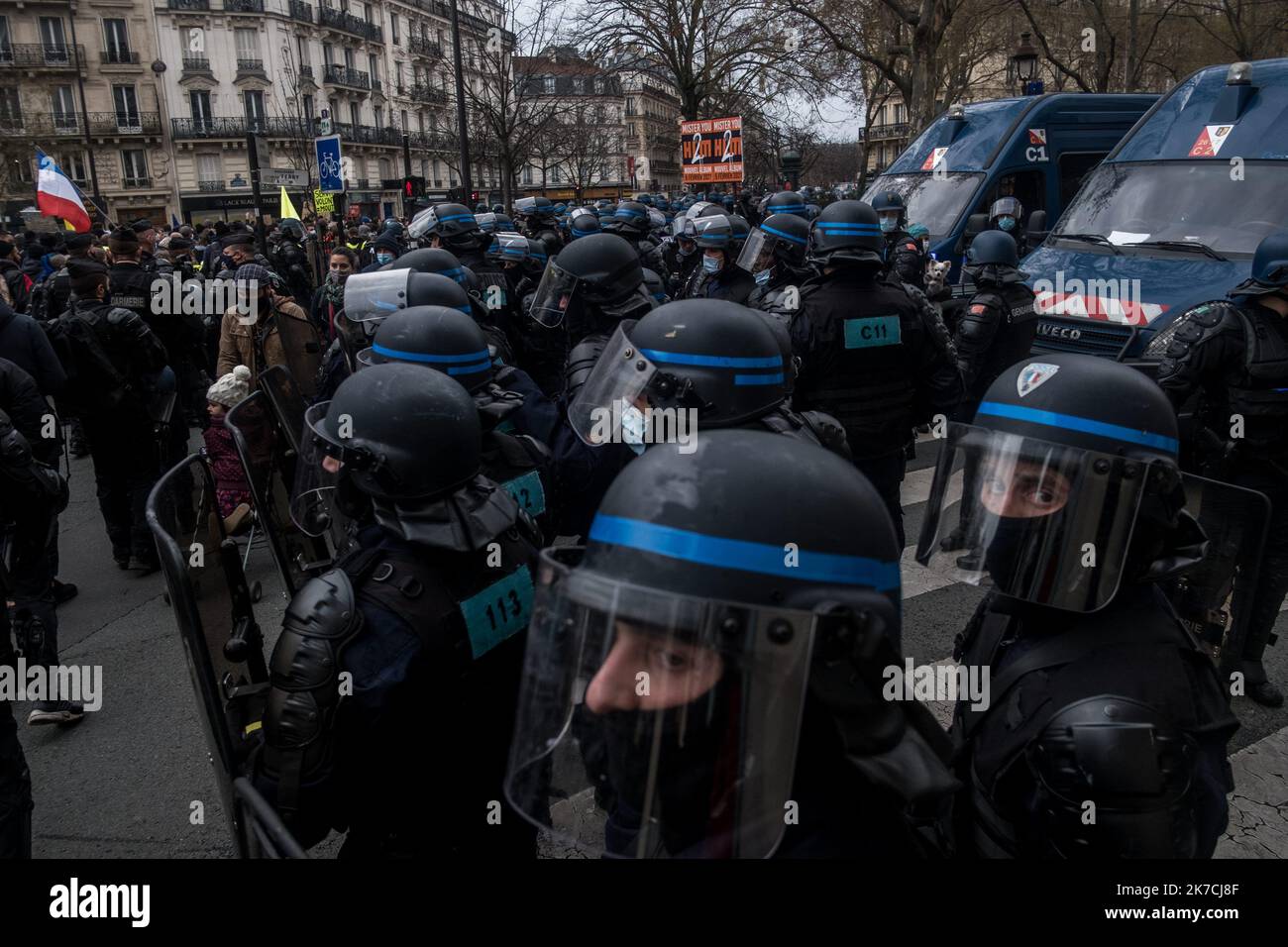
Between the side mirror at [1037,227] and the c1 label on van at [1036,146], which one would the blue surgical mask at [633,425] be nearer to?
the side mirror at [1037,227]

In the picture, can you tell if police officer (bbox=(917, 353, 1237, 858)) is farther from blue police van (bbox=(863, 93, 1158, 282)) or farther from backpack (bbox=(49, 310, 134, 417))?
blue police van (bbox=(863, 93, 1158, 282))

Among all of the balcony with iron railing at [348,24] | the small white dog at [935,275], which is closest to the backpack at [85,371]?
the small white dog at [935,275]

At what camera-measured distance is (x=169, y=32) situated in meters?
45.5

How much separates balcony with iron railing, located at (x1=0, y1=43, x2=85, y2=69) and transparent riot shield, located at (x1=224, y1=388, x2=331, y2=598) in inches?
1911

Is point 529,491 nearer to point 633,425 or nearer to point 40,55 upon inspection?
point 633,425

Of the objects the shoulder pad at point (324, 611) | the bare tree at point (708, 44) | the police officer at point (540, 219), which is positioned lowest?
the shoulder pad at point (324, 611)

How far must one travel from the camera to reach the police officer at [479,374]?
325cm

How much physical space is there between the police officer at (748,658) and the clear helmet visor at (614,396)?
1.47 metres

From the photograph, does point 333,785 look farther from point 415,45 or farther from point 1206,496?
point 415,45

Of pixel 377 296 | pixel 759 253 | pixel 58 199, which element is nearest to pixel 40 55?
pixel 58 199

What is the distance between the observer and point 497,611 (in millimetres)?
2238

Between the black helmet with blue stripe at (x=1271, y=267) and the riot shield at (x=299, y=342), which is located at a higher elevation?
the black helmet with blue stripe at (x=1271, y=267)

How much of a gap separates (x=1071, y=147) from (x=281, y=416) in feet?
34.6

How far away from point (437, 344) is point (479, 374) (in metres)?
0.19
